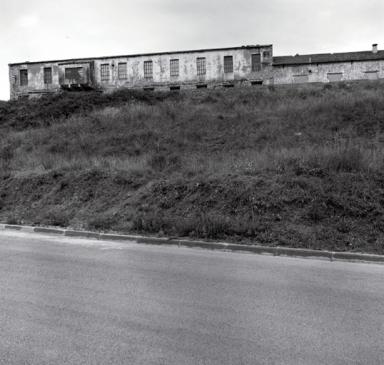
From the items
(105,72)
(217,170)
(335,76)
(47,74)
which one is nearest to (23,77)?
(47,74)

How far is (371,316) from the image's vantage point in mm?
5090

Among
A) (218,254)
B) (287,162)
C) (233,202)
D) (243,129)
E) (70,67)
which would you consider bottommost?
(218,254)

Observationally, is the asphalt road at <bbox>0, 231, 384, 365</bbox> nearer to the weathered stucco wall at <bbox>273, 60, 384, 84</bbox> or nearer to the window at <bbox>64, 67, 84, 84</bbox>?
the weathered stucco wall at <bbox>273, 60, 384, 84</bbox>

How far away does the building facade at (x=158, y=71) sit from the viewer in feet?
150

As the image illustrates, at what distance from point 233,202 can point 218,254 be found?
292cm

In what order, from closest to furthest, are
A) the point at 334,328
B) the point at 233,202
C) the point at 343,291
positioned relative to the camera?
the point at 334,328, the point at 343,291, the point at 233,202

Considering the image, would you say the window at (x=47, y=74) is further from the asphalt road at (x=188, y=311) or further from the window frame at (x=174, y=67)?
the asphalt road at (x=188, y=311)

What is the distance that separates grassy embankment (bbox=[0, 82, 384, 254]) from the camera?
35.4ft

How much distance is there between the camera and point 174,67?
47219 millimetres

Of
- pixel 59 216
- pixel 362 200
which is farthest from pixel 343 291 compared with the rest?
pixel 59 216

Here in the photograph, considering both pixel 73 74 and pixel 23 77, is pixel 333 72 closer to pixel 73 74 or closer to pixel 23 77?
pixel 73 74

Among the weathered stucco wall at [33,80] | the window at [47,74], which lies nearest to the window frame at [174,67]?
the weathered stucco wall at [33,80]

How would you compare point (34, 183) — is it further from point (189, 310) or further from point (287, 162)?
point (189, 310)

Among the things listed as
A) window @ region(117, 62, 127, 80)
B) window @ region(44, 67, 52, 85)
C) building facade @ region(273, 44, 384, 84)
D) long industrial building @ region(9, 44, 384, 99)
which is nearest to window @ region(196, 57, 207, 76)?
long industrial building @ region(9, 44, 384, 99)
